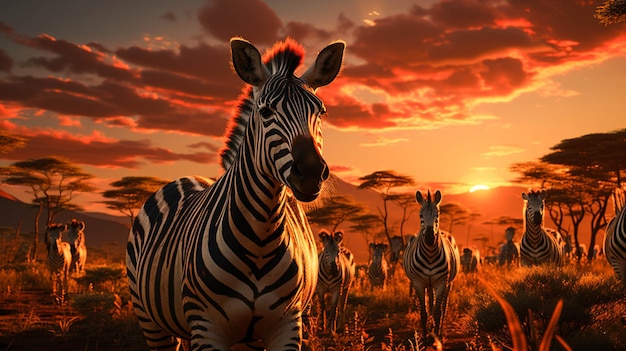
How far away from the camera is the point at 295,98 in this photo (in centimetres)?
285

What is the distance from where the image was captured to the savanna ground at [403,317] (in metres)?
7.07

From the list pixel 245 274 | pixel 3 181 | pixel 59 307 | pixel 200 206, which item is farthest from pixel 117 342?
pixel 3 181

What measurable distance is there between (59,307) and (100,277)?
134 inches

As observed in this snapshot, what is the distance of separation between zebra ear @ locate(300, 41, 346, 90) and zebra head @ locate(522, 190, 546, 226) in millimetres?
10905

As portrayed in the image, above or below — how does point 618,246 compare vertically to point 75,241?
above

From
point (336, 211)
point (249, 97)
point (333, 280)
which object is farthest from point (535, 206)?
point (336, 211)

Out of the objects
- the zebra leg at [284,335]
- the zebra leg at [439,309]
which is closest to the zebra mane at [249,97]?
the zebra leg at [284,335]

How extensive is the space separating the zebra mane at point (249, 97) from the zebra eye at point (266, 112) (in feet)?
0.84

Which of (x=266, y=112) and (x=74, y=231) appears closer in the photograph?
(x=266, y=112)

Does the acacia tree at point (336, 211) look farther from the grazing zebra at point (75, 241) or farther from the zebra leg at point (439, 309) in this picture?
the zebra leg at point (439, 309)

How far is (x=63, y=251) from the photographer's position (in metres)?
21.8

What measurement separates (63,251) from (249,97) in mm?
20775

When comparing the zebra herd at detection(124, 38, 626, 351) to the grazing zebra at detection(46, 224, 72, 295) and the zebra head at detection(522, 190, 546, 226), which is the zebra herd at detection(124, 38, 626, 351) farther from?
the grazing zebra at detection(46, 224, 72, 295)

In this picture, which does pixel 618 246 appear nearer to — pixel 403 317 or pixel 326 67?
pixel 403 317
